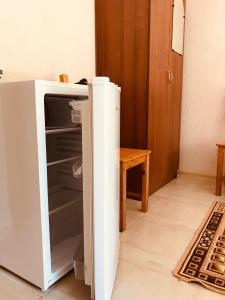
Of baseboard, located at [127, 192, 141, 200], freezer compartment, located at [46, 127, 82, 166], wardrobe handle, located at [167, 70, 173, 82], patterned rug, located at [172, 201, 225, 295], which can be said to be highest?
wardrobe handle, located at [167, 70, 173, 82]

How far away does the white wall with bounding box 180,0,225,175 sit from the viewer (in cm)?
277

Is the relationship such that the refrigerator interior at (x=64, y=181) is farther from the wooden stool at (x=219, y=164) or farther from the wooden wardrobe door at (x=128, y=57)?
the wooden stool at (x=219, y=164)

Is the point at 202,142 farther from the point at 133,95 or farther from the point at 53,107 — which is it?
the point at 53,107

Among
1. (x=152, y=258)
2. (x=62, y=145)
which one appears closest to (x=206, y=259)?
(x=152, y=258)

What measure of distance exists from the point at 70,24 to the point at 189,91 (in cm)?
162

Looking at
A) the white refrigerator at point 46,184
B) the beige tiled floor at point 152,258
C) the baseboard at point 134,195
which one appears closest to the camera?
the white refrigerator at point 46,184

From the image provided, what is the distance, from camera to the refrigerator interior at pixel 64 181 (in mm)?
1425

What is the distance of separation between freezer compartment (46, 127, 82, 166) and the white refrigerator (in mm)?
174

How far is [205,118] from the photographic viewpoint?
9.71 feet

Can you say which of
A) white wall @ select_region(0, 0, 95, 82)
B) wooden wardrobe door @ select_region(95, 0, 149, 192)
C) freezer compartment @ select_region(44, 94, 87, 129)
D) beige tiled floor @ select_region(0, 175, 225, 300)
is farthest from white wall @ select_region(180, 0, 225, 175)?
freezer compartment @ select_region(44, 94, 87, 129)

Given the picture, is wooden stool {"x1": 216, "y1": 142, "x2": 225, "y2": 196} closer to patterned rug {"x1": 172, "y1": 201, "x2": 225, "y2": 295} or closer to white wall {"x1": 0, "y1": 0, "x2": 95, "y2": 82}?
patterned rug {"x1": 172, "y1": 201, "x2": 225, "y2": 295}

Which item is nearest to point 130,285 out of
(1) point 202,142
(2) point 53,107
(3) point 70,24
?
(2) point 53,107

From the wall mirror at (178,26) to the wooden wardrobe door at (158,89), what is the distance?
0.16 m

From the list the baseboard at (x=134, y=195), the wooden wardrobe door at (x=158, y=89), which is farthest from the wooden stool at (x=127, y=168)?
the wooden wardrobe door at (x=158, y=89)
